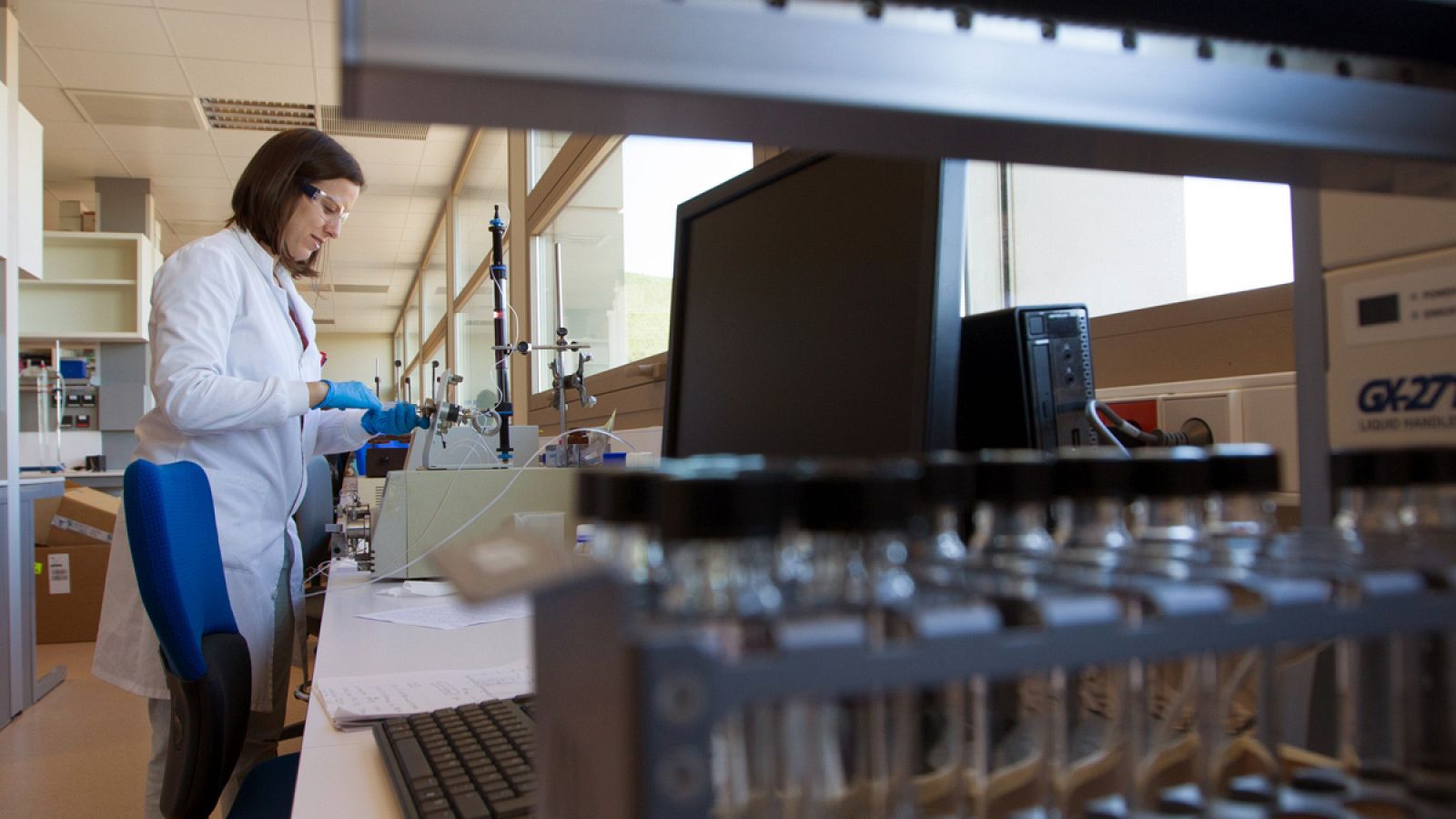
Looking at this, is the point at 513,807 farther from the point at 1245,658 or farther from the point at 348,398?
the point at 348,398

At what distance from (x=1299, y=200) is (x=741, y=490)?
594mm

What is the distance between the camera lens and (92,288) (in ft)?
19.2

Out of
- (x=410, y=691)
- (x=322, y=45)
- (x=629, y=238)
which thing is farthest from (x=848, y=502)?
(x=322, y=45)

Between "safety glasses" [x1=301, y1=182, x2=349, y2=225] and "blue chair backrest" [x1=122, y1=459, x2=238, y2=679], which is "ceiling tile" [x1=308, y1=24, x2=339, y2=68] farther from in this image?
"blue chair backrest" [x1=122, y1=459, x2=238, y2=679]

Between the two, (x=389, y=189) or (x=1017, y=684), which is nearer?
(x=1017, y=684)

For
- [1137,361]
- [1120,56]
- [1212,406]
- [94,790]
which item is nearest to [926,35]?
[1120,56]

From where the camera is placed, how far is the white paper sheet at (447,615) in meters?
1.41

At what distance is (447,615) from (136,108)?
5.24 m

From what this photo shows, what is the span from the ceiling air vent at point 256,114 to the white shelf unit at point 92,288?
97cm

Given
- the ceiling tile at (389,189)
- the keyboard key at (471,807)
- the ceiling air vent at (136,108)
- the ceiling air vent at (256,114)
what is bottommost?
the keyboard key at (471,807)

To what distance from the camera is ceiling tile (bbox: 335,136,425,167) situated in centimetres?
621

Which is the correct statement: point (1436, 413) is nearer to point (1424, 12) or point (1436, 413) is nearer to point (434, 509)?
point (1424, 12)

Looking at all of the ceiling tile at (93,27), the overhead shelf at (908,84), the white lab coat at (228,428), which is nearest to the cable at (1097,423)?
the overhead shelf at (908,84)

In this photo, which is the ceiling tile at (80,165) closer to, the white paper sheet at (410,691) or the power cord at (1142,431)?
A: the white paper sheet at (410,691)
